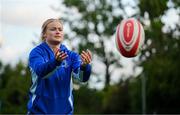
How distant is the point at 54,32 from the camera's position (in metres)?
5.27

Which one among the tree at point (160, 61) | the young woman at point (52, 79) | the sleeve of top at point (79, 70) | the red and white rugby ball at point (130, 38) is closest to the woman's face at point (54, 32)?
the young woman at point (52, 79)

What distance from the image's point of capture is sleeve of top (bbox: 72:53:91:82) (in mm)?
5371

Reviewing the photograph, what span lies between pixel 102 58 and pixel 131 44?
39511mm

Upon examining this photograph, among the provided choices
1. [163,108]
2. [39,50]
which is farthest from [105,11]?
[39,50]

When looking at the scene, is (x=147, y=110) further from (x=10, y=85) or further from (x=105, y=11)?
(x=10, y=85)

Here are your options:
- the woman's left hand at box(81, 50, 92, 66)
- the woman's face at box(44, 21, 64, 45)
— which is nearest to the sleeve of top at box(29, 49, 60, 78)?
the woman's face at box(44, 21, 64, 45)

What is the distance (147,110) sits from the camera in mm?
47219

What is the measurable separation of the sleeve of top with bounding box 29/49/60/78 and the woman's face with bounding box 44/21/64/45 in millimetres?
199

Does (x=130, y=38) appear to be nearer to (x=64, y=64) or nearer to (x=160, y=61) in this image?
(x=64, y=64)

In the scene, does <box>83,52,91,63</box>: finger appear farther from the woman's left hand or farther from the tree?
the tree

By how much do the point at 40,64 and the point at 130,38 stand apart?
751 cm

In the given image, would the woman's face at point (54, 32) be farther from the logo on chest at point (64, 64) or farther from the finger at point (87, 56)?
the finger at point (87, 56)

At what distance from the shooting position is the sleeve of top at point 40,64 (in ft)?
16.4

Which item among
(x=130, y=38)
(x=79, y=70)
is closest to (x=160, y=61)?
(x=130, y=38)
